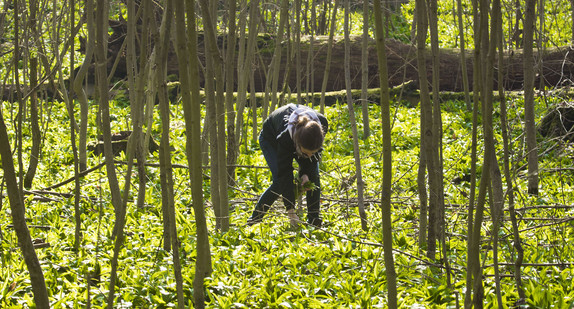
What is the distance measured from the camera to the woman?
398 centimetres

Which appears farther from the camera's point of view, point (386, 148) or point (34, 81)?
point (34, 81)

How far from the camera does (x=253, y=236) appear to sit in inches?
169

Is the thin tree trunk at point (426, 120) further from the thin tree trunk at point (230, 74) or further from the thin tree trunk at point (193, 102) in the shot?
the thin tree trunk at point (230, 74)

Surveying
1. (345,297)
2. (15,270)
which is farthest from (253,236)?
(15,270)

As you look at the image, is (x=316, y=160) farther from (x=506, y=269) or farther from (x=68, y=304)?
(x=68, y=304)

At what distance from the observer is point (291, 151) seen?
4.35 meters

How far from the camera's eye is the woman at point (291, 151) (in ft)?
13.1

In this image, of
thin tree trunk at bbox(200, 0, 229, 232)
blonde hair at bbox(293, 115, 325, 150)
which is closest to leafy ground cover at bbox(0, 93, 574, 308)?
thin tree trunk at bbox(200, 0, 229, 232)

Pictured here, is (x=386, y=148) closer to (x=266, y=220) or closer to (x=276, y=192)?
(x=276, y=192)

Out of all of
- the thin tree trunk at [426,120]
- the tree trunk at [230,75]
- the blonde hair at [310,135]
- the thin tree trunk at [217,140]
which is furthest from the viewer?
the tree trunk at [230,75]

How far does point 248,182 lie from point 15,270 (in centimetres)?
311

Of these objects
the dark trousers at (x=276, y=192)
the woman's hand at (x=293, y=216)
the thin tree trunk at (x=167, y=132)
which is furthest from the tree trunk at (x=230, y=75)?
the thin tree trunk at (x=167, y=132)

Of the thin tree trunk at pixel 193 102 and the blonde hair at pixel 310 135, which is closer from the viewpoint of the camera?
the thin tree trunk at pixel 193 102

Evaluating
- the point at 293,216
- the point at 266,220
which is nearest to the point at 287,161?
the point at 293,216
